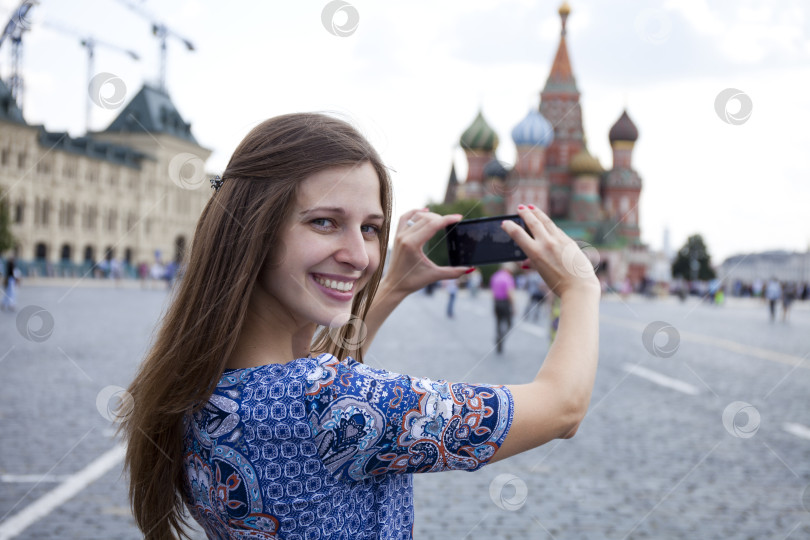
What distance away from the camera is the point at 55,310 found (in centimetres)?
1903

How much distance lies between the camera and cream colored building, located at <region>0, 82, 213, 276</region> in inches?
1781

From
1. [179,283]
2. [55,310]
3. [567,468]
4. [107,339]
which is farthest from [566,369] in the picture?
[55,310]

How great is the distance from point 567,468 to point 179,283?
445 cm

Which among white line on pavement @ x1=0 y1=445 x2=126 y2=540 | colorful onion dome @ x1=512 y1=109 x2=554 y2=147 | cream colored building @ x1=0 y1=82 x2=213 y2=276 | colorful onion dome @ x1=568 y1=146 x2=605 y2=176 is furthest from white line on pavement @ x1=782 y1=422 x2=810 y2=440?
colorful onion dome @ x1=568 y1=146 x2=605 y2=176

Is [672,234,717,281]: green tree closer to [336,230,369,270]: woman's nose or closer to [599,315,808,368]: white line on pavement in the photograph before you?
[599,315,808,368]: white line on pavement

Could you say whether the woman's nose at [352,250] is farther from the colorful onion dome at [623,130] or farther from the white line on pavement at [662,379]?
the colorful onion dome at [623,130]

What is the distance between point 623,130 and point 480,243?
61.6 m

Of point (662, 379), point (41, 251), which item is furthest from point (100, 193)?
point (662, 379)

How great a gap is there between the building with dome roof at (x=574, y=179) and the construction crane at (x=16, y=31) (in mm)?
53119

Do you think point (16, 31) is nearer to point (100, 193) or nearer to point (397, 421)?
point (397, 421)

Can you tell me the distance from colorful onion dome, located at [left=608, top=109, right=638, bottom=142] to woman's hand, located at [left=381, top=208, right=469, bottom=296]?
5996 centimetres

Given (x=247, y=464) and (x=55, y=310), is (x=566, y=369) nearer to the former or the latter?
(x=247, y=464)

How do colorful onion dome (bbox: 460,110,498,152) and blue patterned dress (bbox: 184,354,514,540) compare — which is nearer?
blue patterned dress (bbox: 184,354,514,540)

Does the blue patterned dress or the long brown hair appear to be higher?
the long brown hair
